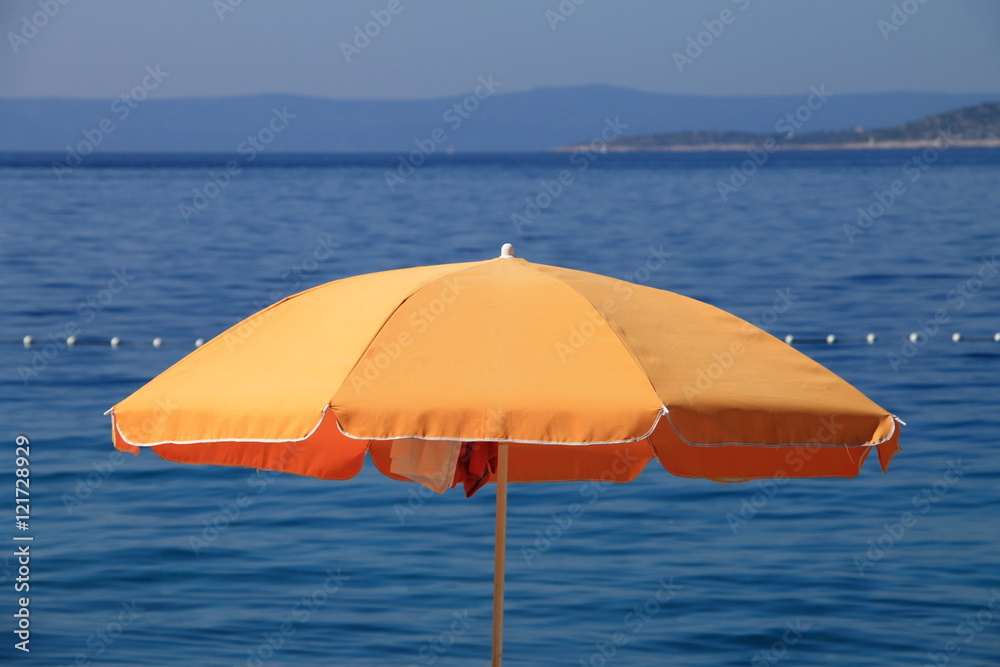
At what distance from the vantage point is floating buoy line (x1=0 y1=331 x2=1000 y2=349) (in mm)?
17562

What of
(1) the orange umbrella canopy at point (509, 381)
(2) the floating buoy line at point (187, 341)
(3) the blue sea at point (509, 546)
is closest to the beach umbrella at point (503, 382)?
(1) the orange umbrella canopy at point (509, 381)

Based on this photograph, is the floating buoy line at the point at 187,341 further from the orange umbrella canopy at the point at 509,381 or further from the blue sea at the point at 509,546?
the orange umbrella canopy at the point at 509,381

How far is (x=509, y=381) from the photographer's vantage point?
3141 millimetres

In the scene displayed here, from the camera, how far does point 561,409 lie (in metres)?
3.05

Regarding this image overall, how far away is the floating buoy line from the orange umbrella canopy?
13.9m

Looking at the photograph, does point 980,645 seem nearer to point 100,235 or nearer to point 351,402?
point 351,402

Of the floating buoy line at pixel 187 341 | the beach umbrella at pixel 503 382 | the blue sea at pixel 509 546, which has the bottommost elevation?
the blue sea at pixel 509 546

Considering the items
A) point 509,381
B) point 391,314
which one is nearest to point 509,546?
point 391,314

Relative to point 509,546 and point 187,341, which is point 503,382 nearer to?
point 509,546

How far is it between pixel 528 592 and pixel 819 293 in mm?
17465

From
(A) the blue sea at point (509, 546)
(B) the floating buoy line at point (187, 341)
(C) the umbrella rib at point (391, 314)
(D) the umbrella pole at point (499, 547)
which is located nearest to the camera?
(C) the umbrella rib at point (391, 314)

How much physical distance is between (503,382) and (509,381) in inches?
0.7

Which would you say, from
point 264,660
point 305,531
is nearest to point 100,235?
point 305,531

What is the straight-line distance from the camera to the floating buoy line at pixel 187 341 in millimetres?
17562
